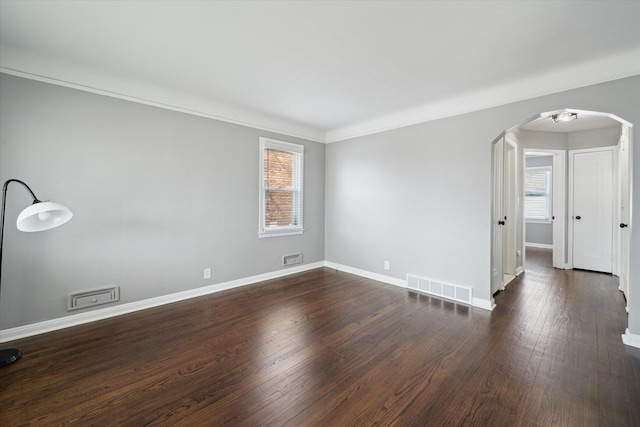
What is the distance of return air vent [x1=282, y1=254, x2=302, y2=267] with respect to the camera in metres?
4.71

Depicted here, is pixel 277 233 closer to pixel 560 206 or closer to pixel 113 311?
pixel 113 311

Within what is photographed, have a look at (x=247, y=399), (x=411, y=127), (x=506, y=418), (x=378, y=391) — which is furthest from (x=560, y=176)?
(x=247, y=399)

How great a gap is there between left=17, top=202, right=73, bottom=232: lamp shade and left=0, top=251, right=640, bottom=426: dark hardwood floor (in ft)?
3.68

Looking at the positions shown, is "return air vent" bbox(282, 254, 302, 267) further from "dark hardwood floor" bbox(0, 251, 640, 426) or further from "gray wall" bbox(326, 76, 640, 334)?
"dark hardwood floor" bbox(0, 251, 640, 426)

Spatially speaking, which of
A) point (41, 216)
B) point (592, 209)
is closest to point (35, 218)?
point (41, 216)

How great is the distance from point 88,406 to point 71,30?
2879 millimetres

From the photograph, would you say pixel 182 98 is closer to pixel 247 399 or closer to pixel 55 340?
pixel 55 340

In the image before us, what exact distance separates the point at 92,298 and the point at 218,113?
275 cm

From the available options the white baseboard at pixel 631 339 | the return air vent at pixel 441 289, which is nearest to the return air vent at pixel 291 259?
the return air vent at pixel 441 289

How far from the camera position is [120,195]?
306 cm

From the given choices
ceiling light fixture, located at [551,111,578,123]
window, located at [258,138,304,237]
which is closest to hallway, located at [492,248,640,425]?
ceiling light fixture, located at [551,111,578,123]

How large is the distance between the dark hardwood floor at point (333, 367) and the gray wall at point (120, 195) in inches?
19.7

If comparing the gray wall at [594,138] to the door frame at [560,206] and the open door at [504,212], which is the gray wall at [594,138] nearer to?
the door frame at [560,206]

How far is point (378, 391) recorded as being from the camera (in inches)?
72.7
